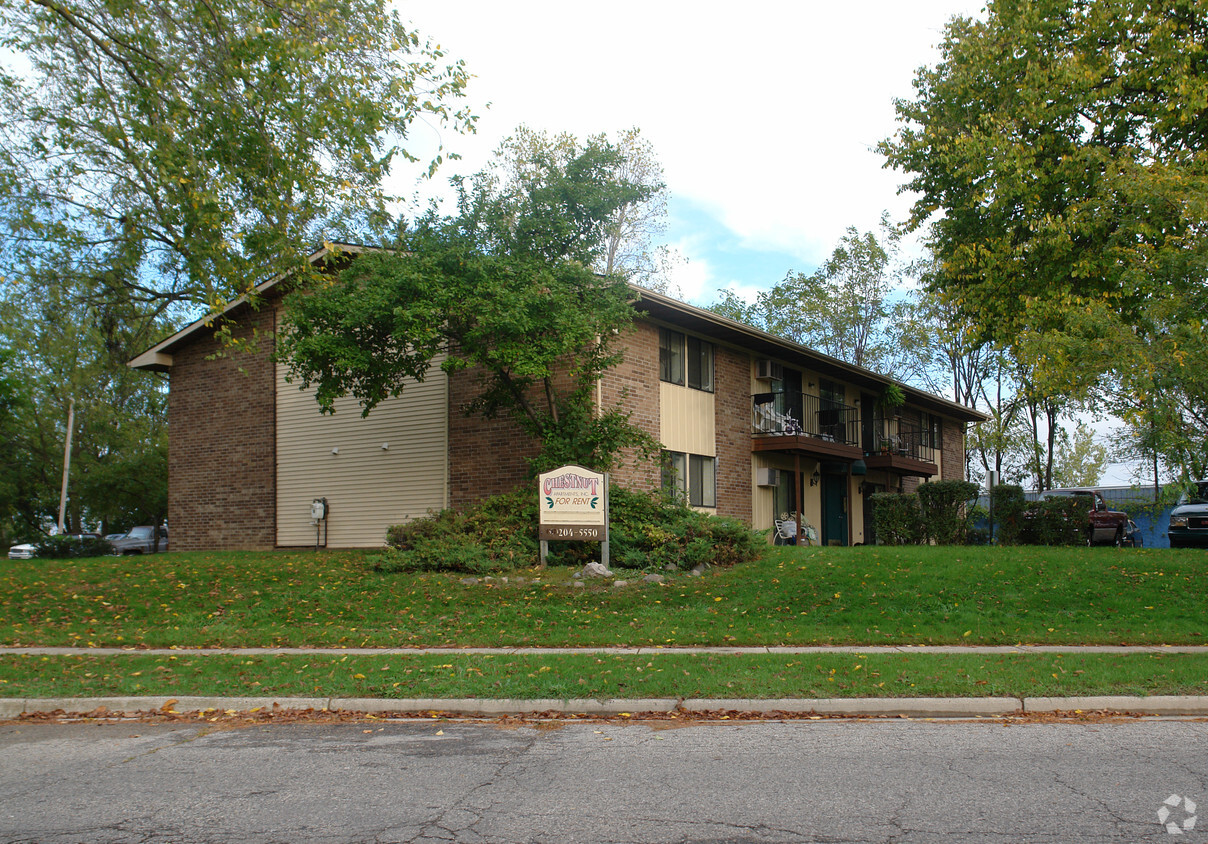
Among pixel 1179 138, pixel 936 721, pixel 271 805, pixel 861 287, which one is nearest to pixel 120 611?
pixel 271 805

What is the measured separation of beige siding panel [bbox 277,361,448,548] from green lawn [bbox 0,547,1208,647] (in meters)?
4.46

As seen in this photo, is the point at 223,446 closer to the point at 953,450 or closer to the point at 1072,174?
the point at 1072,174

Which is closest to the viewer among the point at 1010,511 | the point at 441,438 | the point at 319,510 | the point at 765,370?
the point at 1010,511

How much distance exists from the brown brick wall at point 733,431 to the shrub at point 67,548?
616 inches

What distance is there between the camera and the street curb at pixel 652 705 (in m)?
7.77

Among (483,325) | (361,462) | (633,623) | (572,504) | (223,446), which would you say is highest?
(483,325)

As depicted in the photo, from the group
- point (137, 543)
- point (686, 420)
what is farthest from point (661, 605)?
point (137, 543)

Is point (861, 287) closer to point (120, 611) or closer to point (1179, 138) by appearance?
point (1179, 138)

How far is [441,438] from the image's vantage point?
2031 cm

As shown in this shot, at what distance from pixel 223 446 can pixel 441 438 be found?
288 inches

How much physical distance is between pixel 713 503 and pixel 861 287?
2562 centimetres

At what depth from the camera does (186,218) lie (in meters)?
13.8

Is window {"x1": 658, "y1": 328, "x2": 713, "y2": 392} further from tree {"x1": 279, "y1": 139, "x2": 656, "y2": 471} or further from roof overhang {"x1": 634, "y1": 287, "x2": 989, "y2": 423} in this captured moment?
tree {"x1": 279, "y1": 139, "x2": 656, "y2": 471}

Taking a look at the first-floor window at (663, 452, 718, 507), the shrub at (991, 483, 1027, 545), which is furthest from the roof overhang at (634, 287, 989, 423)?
the shrub at (991, 483, 1027, 545)
